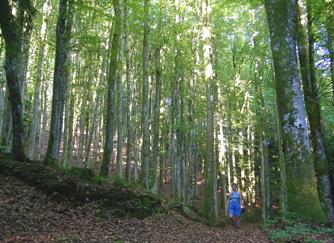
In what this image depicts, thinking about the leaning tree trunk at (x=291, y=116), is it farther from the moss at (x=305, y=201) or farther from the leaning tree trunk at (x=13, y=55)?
the leaning tree trunk at (x=13, y=55)

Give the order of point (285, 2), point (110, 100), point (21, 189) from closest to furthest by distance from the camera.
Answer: point (285, 2)
point (21, 189)
point (110, 100)

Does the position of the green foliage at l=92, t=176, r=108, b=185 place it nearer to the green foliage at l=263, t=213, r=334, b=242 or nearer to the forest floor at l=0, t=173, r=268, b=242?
the forest floor at l=0, t=173, r=268, b=242

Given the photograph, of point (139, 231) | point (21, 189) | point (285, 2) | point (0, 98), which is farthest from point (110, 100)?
point (0, 98)

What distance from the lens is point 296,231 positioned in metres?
5.53

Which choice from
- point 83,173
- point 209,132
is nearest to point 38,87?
point 83,173

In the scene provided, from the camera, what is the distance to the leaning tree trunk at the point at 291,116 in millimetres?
5879

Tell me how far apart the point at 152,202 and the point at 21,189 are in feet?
14.9

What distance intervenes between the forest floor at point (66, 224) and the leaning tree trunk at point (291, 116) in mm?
1335

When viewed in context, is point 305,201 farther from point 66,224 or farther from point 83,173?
point 83,173

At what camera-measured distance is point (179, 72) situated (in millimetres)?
20141

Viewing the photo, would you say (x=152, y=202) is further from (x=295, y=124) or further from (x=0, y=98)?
(x=0, y=98)

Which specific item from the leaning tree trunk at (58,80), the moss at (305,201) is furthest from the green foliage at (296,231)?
the leaning tree trunk at (58,80)

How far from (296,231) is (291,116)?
2089 mm

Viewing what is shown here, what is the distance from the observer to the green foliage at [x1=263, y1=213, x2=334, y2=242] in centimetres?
532
